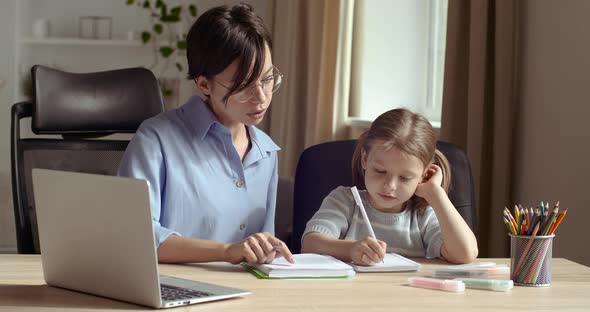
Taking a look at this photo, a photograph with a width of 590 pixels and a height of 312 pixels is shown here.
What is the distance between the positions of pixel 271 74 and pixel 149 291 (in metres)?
0.75

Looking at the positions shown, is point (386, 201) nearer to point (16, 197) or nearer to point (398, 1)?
point (16, 197)

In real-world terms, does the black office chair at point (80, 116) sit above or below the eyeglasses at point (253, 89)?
below

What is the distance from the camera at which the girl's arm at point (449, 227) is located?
1877mm

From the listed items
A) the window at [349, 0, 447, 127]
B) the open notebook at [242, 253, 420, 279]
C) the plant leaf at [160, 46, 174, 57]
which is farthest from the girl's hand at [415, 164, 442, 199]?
the plant leaf at [160, 46, 174, 57]

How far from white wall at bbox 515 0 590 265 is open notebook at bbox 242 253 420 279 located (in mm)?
974

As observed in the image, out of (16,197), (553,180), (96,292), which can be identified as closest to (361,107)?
(553,180)

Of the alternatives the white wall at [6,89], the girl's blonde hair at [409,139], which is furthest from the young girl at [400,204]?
the white wall at [6,89]

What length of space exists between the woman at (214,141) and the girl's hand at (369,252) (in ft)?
0.74

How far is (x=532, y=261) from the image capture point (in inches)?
63.2

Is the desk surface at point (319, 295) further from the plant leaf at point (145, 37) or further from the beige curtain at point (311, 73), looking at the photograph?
the plant leaf at point (145, 37)

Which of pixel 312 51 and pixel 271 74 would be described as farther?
pixel 312 51

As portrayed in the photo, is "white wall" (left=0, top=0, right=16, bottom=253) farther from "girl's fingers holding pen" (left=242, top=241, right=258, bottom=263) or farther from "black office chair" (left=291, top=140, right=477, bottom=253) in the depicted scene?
"girl's fingers holding pen" (left=242, top=241, right=258, bottom=263)

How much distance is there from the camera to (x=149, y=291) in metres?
Answer: 1.31

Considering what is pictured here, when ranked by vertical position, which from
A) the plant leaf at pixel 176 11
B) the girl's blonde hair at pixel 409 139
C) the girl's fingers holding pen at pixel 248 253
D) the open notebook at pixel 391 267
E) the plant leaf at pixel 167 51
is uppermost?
the plant leaf at pixel 176 11
